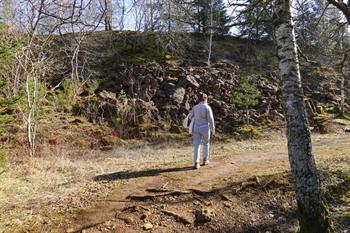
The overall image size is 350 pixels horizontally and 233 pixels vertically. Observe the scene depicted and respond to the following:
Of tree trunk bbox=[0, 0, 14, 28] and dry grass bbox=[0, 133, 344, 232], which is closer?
dry grass bbox=[0, 133, 344, 232]

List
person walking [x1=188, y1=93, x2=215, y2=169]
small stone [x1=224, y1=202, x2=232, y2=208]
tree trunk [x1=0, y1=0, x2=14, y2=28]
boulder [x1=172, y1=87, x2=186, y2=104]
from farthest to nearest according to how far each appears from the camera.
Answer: boulder [x1=172, y1=87, x2=186, y2=104] → tree trunk [x1=0, y1=0, x2=14, y2=28] → person walking [x1=188, y1=93, x2=215, y2=169] → small stone [x1=224, y1=202, x2=232, y2=208]

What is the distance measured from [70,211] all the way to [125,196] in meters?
1.02

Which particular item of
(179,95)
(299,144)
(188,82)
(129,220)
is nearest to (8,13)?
(179,95)

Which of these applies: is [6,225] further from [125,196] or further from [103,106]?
[103,106]

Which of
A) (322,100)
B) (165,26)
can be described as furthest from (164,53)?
(322,100)

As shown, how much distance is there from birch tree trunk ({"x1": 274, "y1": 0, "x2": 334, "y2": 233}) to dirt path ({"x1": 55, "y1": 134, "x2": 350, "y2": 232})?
7.40 ft

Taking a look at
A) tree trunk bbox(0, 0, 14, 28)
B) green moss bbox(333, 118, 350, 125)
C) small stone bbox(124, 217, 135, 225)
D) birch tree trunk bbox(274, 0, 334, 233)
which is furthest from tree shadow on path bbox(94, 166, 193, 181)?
green moss bbox(333, 118, 350, 125)

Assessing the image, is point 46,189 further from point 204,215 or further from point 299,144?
point 299,144

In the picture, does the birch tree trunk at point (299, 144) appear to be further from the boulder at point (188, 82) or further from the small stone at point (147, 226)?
the boulder at point (188, 82)

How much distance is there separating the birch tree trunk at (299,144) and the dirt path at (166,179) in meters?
2.26

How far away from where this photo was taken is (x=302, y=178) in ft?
14.4

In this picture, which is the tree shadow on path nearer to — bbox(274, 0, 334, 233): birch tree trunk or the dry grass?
the dry grass

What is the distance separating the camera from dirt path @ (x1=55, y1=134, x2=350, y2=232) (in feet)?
17.0

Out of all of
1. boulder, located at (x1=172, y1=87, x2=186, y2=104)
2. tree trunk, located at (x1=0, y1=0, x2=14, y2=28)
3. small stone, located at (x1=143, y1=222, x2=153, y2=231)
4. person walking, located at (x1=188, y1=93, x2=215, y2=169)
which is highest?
tree trunk, located at (x1=0, y1=0, x2=14, y2=28)
